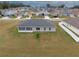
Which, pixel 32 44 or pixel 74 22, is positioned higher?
pixel 74 22

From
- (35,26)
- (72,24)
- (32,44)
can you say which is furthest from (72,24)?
(32,44)

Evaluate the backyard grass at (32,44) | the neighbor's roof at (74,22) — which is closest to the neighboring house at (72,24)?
the neighbor's roof at (74,22)

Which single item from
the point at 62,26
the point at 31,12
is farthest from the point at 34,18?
the point at 62,26

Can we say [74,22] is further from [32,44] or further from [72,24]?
[32,44]

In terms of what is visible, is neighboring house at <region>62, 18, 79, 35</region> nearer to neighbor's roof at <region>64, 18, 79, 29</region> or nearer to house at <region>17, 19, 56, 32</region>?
neighbor's roof at <region>64, 18, 79, 29</region>

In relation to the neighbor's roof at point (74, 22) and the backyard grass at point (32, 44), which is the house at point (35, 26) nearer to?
the backyard grass at point (32, 44)

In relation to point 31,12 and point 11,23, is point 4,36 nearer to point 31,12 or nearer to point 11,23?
point 11,23

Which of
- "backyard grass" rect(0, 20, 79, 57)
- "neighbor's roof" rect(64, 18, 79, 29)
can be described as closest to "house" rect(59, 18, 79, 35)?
"neighbor's roof" rect(64, 18, 79, 29)
